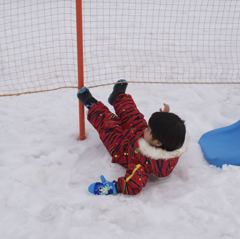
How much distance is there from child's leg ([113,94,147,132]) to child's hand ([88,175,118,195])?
0.62 metres

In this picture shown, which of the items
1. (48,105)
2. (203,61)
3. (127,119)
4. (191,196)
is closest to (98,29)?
(203,61)

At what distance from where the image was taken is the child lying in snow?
2.77 meters

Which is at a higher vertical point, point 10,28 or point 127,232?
point 10,28

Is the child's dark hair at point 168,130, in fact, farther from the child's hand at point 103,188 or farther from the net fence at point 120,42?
the net fence at point 120,42

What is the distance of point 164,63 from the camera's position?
5.11m

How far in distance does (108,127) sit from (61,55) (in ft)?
7.59

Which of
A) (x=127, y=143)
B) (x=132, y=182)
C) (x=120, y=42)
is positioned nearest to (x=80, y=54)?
(x=127, y=143)

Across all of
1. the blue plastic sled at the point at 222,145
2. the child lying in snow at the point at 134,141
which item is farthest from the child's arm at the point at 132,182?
the blue plastic sled at the point at 222,145

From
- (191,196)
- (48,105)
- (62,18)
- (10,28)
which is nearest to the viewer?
(191,196)

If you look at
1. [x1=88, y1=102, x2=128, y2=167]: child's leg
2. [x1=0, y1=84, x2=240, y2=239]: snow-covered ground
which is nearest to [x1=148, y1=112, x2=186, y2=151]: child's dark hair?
[x1=0, y1=84, x2=240, y2=239]: snow-covered ground

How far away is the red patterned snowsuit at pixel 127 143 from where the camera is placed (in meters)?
2.85

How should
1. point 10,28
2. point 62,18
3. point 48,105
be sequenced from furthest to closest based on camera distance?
point 62,18 < point 10,28 < point 48,105

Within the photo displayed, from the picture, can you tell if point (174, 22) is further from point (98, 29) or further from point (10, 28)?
point (10, 28)

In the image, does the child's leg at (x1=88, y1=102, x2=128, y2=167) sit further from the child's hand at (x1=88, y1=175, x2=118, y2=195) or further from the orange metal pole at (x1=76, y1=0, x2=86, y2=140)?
the child's hand at (x1=88, y1=175, x2=118, y2=195)
